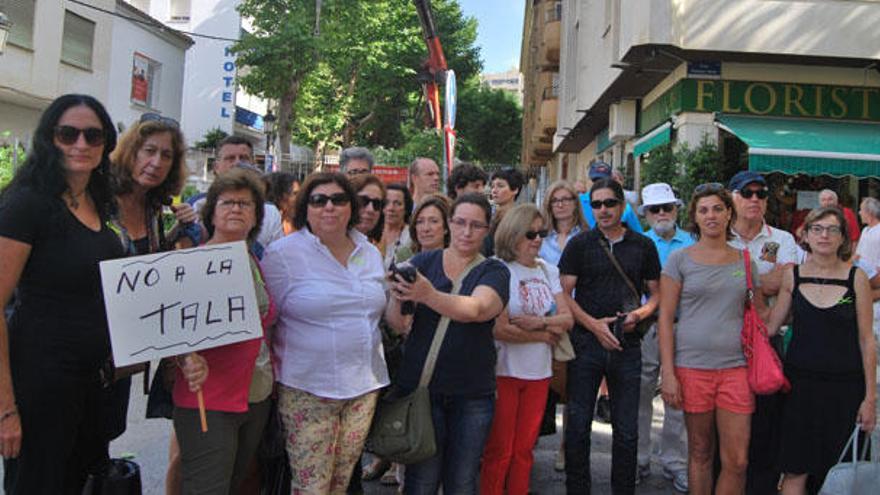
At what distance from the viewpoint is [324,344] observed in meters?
Answer: 3.04

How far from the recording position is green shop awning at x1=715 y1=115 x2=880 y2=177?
9.48m

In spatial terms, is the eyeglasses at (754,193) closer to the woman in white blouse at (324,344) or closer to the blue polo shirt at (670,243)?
→ the blue polo shirt at (670,243)

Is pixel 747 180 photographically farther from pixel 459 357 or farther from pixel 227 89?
pixel 227 89

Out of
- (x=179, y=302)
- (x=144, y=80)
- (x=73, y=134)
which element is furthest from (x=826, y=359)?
(x=144, y=80)

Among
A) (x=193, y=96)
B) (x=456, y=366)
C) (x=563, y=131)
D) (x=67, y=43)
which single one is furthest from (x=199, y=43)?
(x=456, y=366)

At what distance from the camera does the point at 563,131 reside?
20922mm

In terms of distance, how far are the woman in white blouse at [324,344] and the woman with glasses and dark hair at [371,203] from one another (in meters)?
0.82

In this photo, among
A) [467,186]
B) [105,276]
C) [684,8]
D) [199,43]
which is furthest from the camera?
[199,43]

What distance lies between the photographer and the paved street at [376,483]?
4.74 meters

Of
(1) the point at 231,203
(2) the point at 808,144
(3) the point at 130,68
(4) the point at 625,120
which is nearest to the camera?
(1) the point at 231,203

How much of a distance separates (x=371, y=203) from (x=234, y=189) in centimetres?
119

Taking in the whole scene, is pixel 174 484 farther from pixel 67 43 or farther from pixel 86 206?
pixel 67 43

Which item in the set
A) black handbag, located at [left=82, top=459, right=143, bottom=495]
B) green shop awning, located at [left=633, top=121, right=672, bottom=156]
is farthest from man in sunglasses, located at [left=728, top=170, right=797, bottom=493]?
green shop awning, located at [left=633, top=121, right=672, bottom=156]

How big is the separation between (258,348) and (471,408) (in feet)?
3.55
